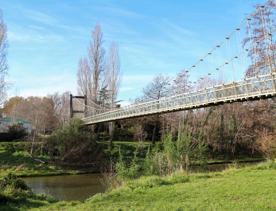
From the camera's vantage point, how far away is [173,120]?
41.8 metres

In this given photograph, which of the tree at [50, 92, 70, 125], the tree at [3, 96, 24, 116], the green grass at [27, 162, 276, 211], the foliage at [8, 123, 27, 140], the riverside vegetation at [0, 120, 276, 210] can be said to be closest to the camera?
the green grass at [27, 162, 276, 211]

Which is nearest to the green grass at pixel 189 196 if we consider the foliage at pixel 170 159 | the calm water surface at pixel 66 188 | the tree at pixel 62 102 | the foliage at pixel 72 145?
the foliage at pixel 170 159

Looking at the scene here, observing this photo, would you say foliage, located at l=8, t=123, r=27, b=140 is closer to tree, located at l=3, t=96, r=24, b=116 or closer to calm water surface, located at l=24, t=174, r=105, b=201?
calm water surface, located at l=24, t=174, r=105, b=201

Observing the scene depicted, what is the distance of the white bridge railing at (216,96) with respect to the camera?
55.8 feet

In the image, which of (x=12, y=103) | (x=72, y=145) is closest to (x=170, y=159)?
(x=72, y=145)

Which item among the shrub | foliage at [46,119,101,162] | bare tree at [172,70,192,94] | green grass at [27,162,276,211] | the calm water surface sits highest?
bare tree at [172,70,192,94]

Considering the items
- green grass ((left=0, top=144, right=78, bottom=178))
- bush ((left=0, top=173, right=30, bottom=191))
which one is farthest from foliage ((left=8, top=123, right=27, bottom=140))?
bush ((left=0, top=173, right=30, bottom=191))

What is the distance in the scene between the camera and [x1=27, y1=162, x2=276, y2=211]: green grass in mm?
8609

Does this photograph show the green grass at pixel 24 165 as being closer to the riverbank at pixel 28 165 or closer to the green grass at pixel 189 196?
the riverbank at pixel 28 165

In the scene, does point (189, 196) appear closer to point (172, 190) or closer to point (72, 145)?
point (172, 190)

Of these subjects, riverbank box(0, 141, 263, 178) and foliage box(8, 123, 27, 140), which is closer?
riverbank box(0, 141, 263, 178)

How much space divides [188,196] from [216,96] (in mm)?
11864

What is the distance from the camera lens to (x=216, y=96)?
21312 mm

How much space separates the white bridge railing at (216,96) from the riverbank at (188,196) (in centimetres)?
457
